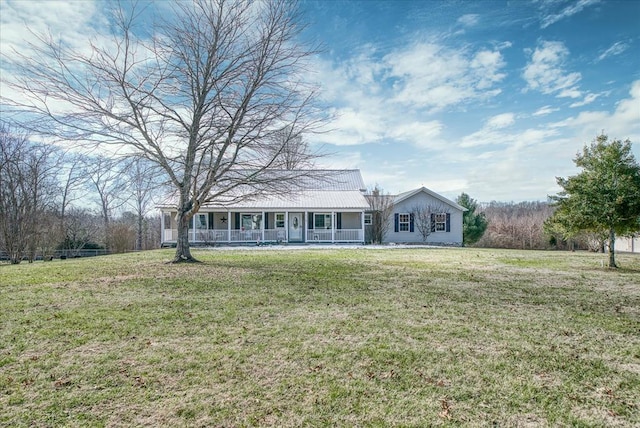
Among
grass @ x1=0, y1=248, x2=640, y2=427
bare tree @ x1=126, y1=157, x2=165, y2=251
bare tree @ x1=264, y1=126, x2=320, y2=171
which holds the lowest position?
grass @ x1=0, y1=248, x2=640, y2=427

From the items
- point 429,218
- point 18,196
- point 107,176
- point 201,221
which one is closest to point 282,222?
point 201,221

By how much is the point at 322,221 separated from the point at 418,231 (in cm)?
710

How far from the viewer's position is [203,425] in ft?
8.68

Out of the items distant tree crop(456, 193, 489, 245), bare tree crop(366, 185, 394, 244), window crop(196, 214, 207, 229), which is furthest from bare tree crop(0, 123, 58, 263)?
distant tree crop(456, 193, 489, 245)

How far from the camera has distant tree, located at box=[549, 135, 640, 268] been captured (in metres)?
10.9

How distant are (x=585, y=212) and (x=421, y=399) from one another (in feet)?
37.5

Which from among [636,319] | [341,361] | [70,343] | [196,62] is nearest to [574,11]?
[636,319]

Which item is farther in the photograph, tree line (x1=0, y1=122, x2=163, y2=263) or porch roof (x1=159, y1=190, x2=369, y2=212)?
porch roof (x1=159, y1=190, x2=369, y2=212)

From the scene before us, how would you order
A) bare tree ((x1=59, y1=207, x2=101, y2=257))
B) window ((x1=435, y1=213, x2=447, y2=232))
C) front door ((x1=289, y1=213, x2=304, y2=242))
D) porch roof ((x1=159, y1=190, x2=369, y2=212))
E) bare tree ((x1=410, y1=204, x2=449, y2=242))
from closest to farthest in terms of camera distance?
porch roof ((x1=159, y1=190, x2=369, y2=212))
bare tree ((x1=59, y1=207, x2=101, y2=257))
front door ((x1=289, y1=213, x2=304, y2=242))
bare tree ((x1=410, y1=204, x2=449, y2=242))
window ((x1=435, y1=213, x2=447, y2=232))

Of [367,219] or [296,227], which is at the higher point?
[367,219]

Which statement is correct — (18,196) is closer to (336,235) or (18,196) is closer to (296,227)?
(296,227)

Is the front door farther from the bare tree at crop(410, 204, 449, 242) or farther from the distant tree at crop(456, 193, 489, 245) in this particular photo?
the distant tree at crop(456, 193, 489, 245)

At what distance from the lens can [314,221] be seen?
25.1 m

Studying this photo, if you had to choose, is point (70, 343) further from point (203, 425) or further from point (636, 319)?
point (636, 319)
